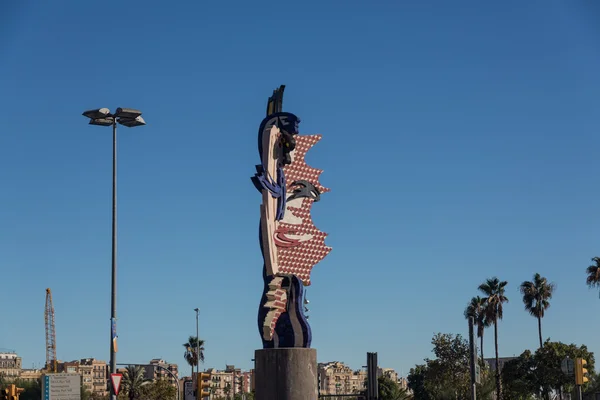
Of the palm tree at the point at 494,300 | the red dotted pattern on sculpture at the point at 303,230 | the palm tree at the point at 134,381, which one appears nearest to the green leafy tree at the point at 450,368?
the palm tree at the point at 494,300

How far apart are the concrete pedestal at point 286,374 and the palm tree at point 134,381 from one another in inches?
3050

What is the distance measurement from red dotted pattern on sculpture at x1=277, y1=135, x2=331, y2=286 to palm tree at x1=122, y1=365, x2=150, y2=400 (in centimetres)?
7582

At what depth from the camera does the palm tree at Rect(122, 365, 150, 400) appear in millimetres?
116500

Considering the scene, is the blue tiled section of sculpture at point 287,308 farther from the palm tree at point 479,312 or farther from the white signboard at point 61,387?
the palm tree at point 479,312

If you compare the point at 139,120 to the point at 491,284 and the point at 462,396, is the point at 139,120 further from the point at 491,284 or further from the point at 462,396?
the point at 491,284

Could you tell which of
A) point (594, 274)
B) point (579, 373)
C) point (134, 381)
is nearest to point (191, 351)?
point (134, 381)

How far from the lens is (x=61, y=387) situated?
3544cm

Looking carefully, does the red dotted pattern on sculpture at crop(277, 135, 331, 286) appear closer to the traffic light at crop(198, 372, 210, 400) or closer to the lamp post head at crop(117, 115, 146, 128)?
the traffic light at crop(198, 372, 210, 400)

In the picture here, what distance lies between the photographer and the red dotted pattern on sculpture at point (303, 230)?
134ft

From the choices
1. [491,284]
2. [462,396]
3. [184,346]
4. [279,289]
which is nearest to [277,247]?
[279,289]

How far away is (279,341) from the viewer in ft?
130

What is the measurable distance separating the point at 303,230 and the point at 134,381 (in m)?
81.4

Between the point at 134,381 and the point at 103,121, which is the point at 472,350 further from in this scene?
the point at 134,381

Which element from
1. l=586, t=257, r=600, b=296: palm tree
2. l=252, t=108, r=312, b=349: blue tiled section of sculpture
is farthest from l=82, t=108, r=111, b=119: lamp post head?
l=586, t=257, r=600, b=296: palm tree
